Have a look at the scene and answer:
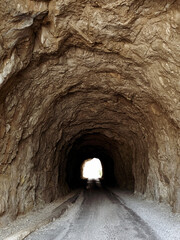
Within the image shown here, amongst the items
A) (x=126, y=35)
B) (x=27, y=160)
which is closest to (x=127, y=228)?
(x=27, y=160)

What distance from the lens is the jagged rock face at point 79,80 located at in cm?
700

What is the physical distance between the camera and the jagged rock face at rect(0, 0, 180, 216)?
6996 millimetres

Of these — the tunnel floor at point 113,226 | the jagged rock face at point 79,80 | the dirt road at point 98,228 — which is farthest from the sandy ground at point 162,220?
the jagged rock face at point 79,80

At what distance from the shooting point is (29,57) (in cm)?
794

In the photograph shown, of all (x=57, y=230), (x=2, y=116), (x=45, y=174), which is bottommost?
(x=57, y=230)

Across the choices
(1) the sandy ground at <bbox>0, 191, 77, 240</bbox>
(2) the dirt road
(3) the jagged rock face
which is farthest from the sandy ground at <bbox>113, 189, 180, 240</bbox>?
(1) the sandy ground at <bbox>0, 191, 77, 240</bbox>

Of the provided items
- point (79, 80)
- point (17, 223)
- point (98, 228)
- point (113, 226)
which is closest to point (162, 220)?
point (113, 226)

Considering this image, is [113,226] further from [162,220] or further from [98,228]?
[162,220]

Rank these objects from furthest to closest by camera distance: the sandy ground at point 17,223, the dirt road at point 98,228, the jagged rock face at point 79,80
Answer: the sandy ground at point 17,223 < the jagged rock face at point 79,80 < the dirt road at point 98,228

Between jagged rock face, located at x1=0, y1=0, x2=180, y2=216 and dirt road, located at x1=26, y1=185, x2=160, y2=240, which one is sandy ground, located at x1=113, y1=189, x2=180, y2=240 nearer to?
dirt road, located at x1=26, y1=185, x2=160, y2=240

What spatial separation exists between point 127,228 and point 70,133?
9541mm

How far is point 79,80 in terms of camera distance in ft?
35.4

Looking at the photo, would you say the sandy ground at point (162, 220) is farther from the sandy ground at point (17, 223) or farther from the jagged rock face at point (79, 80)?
the sandy ground at point (17, 223)

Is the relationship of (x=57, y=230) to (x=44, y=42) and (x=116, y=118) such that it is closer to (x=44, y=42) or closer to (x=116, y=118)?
(x=44, y=42)
